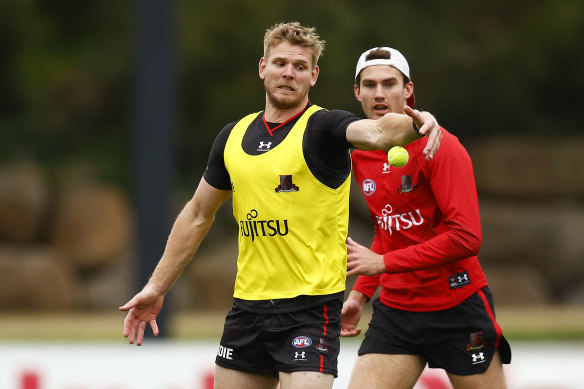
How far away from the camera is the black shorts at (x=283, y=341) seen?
4172mm

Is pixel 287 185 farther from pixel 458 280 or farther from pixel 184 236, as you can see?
pixel 458 280

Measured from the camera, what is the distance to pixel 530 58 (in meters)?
19.7

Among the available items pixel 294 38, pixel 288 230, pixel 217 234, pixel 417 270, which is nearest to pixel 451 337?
pixel 417 270

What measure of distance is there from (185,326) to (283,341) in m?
9.13

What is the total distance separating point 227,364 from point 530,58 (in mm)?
16304

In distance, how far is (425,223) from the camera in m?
4.62

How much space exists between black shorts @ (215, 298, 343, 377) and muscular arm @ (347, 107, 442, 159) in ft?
2.25

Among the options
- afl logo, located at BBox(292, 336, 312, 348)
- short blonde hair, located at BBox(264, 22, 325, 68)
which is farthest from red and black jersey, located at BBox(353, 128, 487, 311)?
short blonde hair, located at BBox(264, 22, 325, 68)

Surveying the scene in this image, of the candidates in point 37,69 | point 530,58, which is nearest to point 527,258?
point 530,58

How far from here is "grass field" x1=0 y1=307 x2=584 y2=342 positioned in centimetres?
1184

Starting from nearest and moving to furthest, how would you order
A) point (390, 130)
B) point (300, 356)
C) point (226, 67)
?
point (390, 130), point (300, 356), point (226, 67)

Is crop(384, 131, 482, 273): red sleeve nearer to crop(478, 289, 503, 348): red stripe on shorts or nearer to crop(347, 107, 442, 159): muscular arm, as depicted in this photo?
crop(478, 289, 503, 348): red stripe on shorts

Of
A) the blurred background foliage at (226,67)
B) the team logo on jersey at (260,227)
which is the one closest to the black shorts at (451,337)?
the team logo on jersey at (260,227)

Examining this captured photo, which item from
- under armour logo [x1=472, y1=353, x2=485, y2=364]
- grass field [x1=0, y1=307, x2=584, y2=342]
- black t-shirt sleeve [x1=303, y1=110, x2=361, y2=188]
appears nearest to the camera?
black t-shirt sleeve [x1=303, y1=110, x2=361, y2=188]
